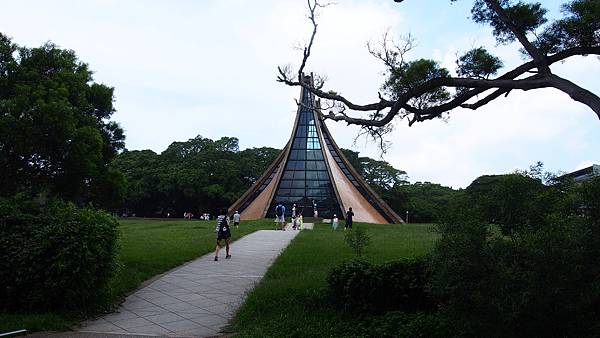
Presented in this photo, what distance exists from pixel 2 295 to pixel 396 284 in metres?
4.71

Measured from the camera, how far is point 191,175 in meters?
43.1

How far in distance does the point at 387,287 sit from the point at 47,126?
20.1ft

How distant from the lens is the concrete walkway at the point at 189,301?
5762mm

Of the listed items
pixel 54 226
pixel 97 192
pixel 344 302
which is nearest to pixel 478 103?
pixel 344 302

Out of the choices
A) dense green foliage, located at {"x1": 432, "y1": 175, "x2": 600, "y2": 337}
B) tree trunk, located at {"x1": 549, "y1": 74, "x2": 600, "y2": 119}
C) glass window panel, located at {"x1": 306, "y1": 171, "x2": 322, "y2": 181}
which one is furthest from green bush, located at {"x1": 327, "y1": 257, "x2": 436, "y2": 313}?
glass window panel, located at {"x1": 306, "y1": 171, "x2": 322, "y2": 181}

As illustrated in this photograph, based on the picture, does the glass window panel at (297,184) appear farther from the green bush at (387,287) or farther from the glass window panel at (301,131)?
the green bush at (387,287)

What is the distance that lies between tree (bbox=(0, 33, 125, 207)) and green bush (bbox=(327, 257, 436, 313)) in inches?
221

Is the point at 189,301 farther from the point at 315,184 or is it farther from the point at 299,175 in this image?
the point at 299,175

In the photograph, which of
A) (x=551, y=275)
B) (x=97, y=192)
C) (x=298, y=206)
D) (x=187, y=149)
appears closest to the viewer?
(x=551, y=275)

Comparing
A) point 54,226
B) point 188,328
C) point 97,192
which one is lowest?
point 188,328

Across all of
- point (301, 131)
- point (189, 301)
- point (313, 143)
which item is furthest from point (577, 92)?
point (301, 131)

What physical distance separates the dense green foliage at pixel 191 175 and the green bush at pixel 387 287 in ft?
123

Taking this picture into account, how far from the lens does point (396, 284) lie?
18.3 ft

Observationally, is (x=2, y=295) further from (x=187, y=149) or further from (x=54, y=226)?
(x=187, y=149)
